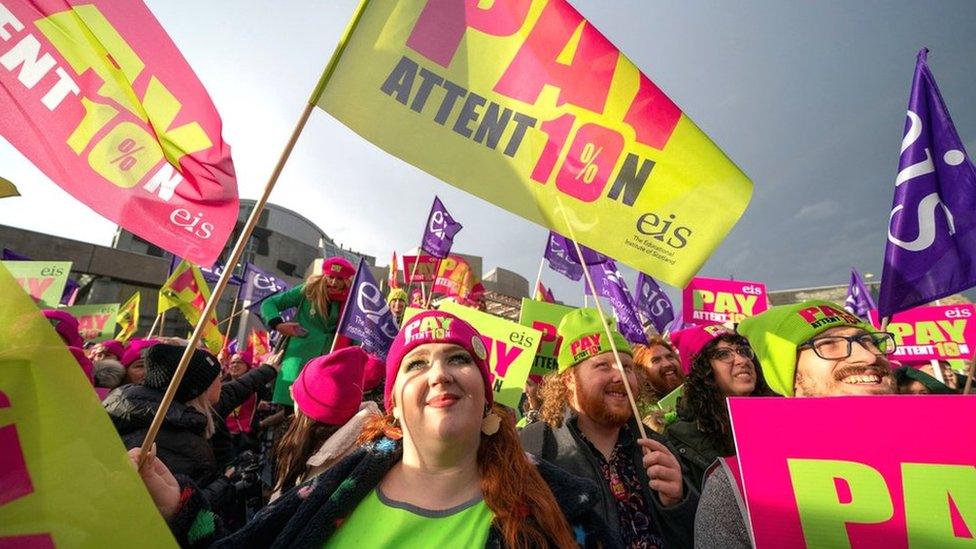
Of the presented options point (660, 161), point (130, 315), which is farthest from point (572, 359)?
point (130, 315)

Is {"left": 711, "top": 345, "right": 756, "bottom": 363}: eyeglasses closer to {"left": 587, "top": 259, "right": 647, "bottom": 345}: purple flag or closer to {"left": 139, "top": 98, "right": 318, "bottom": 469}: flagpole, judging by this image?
{"left": 139, "top": 98, "right": 318, "bottom": 469}: flagpole

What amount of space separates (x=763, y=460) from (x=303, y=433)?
2385 millimetres

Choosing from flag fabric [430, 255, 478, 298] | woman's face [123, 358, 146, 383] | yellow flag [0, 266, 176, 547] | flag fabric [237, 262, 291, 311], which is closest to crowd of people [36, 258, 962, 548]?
yellow flag [0, 266, 176, 547]

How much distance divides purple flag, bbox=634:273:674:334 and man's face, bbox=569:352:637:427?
610 centimetres

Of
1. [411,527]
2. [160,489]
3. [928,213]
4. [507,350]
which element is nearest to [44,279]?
[507,350]

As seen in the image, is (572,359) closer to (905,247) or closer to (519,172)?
(519,172)

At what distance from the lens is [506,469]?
5.23ft

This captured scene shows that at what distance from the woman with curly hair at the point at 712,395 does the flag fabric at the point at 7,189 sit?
312 cm

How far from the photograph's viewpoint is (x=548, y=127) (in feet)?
7.49

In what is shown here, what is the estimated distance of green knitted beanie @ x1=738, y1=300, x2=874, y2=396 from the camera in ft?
6.35

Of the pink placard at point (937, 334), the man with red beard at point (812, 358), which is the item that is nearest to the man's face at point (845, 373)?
the man with red beard at point (812, 358)

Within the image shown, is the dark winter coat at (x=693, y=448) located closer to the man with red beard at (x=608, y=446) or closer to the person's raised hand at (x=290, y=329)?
the man with red beard at (x=608, y=446)

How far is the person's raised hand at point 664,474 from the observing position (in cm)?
195

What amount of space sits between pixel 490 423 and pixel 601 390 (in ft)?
4.09
